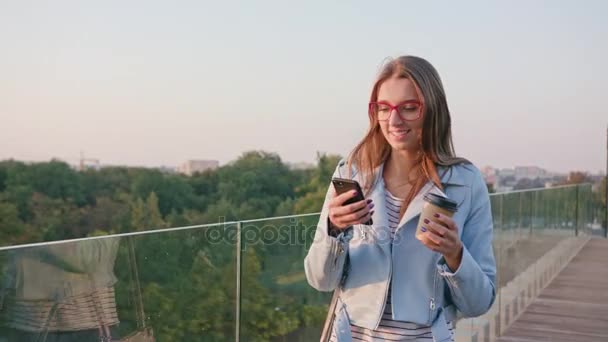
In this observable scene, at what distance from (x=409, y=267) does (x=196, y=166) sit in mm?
58546

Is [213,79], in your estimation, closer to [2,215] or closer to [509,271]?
[2,215]

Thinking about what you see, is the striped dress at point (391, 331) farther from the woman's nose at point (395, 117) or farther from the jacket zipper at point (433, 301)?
the woman's nose at point (395, 117)

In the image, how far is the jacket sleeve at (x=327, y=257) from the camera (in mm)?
1420

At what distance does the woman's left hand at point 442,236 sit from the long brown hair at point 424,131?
160mm

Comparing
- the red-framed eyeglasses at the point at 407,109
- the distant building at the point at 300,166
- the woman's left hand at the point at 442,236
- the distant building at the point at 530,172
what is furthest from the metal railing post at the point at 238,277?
the distant building at the point at 300,166

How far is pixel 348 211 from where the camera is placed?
4.49ft

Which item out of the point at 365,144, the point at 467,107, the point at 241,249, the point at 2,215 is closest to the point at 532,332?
the point at 241,249

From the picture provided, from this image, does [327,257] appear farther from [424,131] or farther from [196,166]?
[196,166]

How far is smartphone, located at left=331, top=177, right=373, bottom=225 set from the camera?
1377 millimetres

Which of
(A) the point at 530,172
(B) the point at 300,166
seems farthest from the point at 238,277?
(B) the point at 300,166

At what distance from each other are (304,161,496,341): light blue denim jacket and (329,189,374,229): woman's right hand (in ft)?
0.16

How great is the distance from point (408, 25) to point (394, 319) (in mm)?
29353

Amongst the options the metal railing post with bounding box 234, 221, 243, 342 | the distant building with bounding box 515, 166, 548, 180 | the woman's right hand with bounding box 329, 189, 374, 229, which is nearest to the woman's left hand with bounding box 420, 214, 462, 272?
the woman's right hand with bounding box 329, 189, 374, 229

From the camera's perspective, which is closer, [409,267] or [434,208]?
[434,208]
